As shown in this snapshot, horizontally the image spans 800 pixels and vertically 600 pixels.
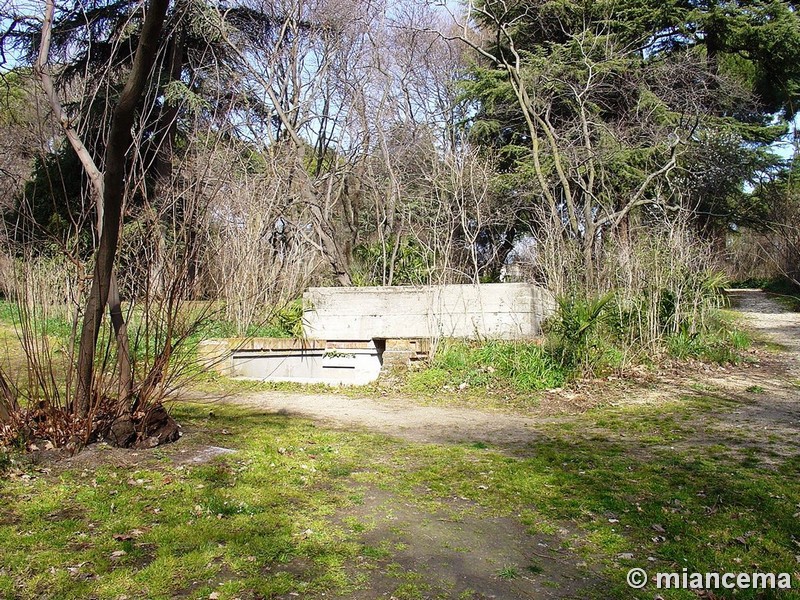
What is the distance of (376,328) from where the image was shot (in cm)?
930

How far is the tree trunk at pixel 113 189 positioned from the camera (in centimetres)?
348

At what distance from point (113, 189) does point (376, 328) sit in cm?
585

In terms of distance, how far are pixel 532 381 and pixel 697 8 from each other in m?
14.2

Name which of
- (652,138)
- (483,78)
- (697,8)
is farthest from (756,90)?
(483,78)

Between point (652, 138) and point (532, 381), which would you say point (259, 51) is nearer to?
point (652, 138)

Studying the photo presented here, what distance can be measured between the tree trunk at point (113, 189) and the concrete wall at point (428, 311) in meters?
5.37

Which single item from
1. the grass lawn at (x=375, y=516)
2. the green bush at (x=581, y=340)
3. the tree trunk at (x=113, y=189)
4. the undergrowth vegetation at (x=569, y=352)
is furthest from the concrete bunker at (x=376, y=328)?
the tree trunk at (x=113, y=189)

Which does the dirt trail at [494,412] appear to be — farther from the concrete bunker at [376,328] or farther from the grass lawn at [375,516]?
the concrete bunker at [376,328]

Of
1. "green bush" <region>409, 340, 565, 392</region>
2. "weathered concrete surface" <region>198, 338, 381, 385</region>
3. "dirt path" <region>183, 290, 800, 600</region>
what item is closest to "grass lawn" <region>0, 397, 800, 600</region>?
"dirt path" <region>183, 290, 800, 600</region>

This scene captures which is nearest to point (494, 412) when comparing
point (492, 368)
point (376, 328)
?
point (492, 368)

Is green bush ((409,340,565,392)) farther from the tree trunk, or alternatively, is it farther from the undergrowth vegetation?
the tree trunk

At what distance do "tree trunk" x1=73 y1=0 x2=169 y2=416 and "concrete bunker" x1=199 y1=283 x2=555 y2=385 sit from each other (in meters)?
4.64

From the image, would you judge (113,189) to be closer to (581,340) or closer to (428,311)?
(428,311)

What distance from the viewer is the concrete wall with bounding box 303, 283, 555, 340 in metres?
8.73
